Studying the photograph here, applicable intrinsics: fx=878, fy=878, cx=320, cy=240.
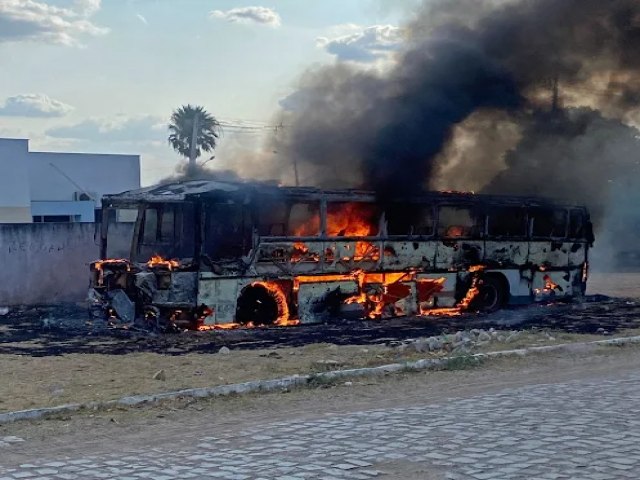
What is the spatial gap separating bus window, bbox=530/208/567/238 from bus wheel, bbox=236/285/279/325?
21.9ft

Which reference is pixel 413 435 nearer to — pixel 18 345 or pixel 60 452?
pixel 60 452

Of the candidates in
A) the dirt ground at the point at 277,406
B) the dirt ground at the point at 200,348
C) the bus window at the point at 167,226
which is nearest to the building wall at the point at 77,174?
the dirt ground at the point at 200,348

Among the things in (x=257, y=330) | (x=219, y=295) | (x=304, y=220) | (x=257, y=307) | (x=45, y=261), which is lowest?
(x=257, y=330)

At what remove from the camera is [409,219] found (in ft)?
56.6

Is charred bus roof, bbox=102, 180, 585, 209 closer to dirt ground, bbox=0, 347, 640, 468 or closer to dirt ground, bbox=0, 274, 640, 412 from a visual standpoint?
dirt ground, bbox=0, 274, 640, 412

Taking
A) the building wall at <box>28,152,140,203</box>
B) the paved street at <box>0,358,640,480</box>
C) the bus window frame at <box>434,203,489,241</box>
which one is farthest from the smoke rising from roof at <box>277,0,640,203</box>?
the building wall at <box>28,152,140,203</box>

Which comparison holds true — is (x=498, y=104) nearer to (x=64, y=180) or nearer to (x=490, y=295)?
(x=490, y=295)

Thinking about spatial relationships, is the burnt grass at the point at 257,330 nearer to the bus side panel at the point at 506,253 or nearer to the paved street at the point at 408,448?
the bus side panel at the point at 506,253

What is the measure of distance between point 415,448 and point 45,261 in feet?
47.8

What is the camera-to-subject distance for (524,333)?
14.2 metres

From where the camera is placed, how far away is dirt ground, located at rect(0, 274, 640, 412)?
989cm

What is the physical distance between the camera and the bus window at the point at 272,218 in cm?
1544

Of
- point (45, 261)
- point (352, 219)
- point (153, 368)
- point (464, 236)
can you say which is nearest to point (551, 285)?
point (464, 236)

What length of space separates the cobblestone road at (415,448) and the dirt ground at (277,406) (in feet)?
0.89
